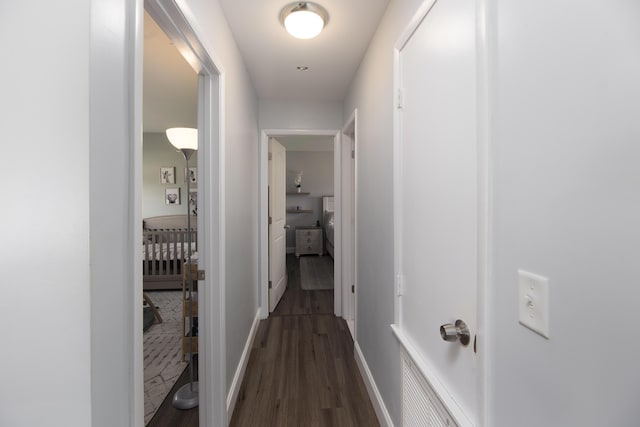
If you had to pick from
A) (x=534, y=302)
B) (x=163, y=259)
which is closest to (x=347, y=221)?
(x=534, y=302)

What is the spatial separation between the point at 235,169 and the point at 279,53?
0.97 m

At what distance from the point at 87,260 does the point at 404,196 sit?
1.20 metres

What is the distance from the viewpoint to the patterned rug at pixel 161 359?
1.88 meters

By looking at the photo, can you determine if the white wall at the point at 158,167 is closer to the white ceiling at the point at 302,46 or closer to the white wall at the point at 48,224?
the white ceiling at the point at 302,46

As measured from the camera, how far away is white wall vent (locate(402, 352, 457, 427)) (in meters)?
0.95

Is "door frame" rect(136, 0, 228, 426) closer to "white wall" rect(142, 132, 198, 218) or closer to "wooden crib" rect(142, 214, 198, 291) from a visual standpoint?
"wooden crib" rect(142, 214, 198, 291)

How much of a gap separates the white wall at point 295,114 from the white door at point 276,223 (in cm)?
26

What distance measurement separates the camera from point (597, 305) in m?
0.46

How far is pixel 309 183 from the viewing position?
270 inches

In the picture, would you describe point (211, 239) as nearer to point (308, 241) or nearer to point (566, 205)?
point (566, 205)

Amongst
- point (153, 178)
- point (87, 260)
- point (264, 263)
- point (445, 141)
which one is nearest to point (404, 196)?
point (445, 141)

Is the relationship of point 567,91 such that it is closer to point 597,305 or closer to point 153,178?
point 597,305

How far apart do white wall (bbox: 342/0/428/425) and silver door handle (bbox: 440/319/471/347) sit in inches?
24.4

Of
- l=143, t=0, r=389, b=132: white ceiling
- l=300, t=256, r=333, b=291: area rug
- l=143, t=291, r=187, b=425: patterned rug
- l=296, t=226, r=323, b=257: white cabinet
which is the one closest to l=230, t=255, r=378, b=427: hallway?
l=143, t=291, r=187, b=425: patterned rug
